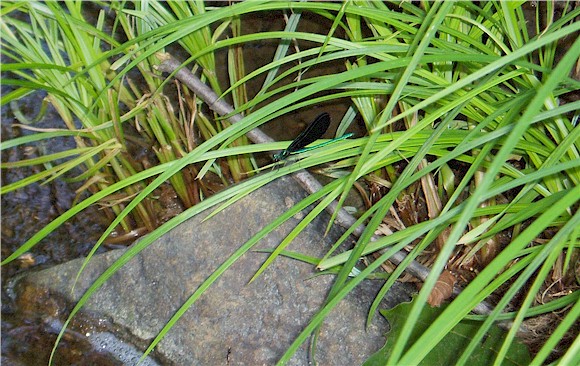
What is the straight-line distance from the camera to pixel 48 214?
1.98m

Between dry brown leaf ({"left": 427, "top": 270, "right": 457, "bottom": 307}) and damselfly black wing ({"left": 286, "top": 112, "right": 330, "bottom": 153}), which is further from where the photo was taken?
dry brown leaf ({"left": 427, "top": 270, "right": 457, "bottom": 307})

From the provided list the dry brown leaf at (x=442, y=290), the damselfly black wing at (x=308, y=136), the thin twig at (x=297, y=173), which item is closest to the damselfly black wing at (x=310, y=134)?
the damselfly black wing at (x=308, y=136)

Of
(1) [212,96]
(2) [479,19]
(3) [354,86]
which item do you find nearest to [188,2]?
(1) [212,96]

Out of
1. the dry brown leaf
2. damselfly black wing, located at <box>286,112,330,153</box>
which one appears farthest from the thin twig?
damselfly black wing, located at <box>286,112,330,153</box>

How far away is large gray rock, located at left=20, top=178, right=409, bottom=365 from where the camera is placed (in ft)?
4.67

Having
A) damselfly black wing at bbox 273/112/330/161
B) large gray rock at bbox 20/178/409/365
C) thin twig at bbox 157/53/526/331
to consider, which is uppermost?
damselfly black wing at bbox 273/112/330/161

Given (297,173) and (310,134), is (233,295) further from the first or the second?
(310,134)

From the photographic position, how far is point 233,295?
1.51 m

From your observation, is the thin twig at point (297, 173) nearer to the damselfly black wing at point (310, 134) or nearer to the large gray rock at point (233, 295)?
the large gray rock at point (233, 295)

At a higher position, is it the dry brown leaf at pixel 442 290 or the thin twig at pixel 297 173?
the thin twig at pixel 297 173

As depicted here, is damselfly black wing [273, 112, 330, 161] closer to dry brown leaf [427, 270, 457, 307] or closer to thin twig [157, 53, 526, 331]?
thin twig [157, 53, 526, 331]

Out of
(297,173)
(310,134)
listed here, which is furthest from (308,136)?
(297,173)

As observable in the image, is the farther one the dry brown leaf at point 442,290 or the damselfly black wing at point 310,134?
the dry brown leaf at point 442,290

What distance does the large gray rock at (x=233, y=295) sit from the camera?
1424mm
